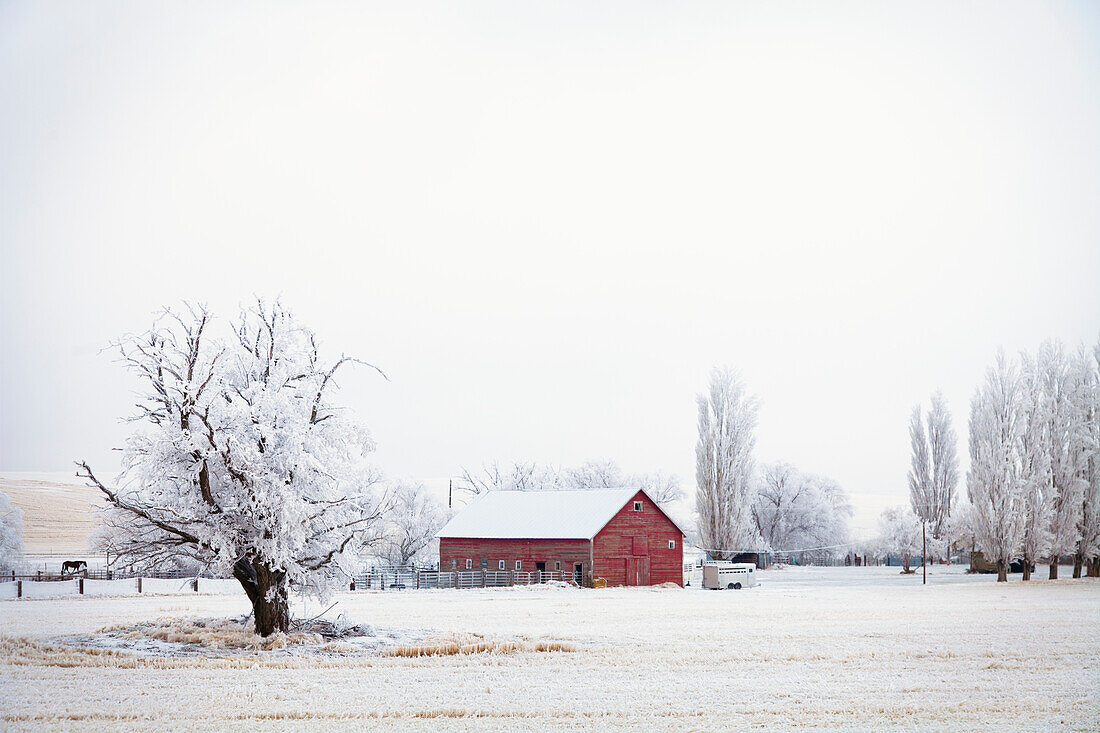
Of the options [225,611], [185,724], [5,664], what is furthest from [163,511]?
[225,611]

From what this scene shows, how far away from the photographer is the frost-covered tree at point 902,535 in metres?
78.9

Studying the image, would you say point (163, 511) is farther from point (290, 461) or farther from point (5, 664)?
point (5, 664)

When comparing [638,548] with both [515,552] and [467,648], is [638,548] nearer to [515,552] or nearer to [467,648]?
[515,552]

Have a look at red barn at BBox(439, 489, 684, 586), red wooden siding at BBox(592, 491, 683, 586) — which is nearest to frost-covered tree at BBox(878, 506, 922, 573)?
red wooden siding at BBox(592, 491, 683, 586)

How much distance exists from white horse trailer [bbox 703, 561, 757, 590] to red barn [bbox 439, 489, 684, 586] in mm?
3773

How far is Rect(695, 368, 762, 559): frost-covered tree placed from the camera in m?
66.4

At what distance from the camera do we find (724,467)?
6712 cm

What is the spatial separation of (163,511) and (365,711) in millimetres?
8571

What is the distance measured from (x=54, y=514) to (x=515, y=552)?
1598 inches

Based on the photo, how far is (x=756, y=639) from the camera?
2311cm

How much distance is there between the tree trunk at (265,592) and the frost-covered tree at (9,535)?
39.5m

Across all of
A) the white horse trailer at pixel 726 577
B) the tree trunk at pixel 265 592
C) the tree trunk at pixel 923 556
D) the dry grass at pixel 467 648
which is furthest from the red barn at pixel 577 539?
the tree trunk at pixel 265 592

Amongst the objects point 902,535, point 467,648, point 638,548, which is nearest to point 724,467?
point 638,548

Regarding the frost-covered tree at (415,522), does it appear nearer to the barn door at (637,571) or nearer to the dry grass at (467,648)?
the barn door at (637,571)
